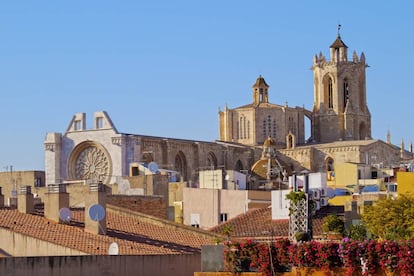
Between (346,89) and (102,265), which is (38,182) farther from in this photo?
(102,265)

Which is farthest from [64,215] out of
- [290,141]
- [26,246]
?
[290,141]

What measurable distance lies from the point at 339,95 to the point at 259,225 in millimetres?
56335

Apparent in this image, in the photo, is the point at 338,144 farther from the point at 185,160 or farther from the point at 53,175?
the point at 53,175

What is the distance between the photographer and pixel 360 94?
306 feet

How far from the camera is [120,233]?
3209cm

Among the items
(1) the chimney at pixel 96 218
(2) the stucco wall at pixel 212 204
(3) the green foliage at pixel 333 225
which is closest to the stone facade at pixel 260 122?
(2) the stucco wall at pixel 212 204

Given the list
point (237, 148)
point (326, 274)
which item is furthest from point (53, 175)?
point (326, 274)

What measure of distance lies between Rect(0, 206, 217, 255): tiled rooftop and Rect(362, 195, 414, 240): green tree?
4.43 m

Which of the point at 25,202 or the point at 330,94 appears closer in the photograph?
the point at 25,202

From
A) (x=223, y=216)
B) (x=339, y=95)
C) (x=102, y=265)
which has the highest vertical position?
(x=339, y=95)

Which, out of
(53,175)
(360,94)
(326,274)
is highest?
(360,94)

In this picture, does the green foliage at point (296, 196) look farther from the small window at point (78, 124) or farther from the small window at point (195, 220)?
the small window at point (78, 124)

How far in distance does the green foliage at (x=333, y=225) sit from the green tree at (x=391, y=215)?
27.6 inches

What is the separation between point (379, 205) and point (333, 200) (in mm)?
9574
